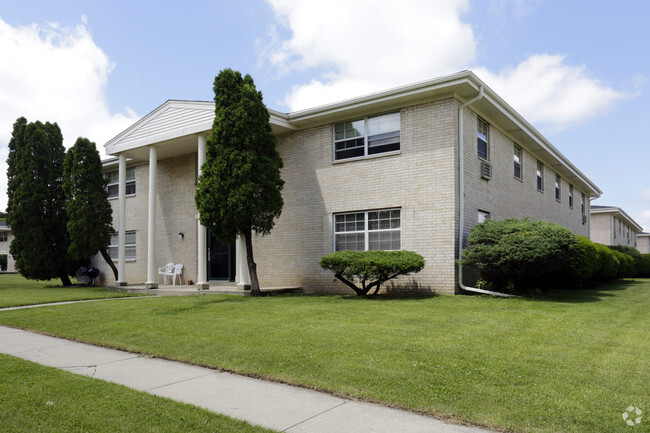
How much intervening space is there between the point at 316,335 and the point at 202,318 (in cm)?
290

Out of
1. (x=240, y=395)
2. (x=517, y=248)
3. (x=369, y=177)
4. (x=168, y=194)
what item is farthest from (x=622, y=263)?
(x=240, y=395)

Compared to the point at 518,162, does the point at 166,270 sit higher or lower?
lower

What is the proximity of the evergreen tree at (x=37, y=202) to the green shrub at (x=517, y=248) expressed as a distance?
17.3 metres

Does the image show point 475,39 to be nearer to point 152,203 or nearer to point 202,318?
point 202,318

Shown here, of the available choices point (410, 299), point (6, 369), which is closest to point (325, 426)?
point (6, 369)

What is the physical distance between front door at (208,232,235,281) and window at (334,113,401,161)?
19.2 ft

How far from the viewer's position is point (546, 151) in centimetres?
1848

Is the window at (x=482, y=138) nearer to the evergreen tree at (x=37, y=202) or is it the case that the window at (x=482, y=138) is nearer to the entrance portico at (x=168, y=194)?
the entrance portico at (x=168, y=194)

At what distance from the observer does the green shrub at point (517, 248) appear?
35.8 feet

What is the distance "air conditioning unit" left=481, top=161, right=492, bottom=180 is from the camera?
1409 cm

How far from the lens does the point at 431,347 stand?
5941 millimetres

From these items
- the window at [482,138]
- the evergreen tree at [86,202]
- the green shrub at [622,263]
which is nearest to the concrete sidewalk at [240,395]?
the window at [482,138]

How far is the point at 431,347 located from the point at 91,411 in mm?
3803

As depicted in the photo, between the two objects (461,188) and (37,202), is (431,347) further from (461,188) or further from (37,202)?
(37,202)
